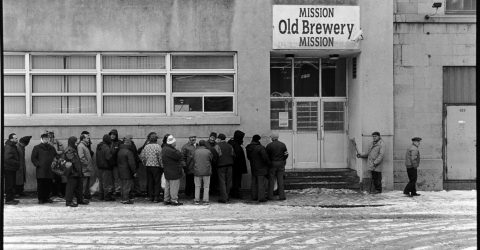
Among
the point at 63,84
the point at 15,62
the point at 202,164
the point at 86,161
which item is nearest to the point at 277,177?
the point at 202,164

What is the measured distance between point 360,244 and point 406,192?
7.56 metres

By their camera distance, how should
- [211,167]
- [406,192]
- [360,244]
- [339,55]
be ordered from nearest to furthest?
[360,244]
[211,167]
[406,192]
[339,55]

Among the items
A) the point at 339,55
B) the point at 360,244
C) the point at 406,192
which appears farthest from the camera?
the point at 339,55

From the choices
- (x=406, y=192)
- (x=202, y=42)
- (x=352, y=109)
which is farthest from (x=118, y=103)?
(x=406, y=192)

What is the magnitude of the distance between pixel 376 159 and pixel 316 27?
13.7ft

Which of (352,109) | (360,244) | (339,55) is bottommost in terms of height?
(360,244)

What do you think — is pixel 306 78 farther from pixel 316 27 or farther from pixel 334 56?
pixel 316 27

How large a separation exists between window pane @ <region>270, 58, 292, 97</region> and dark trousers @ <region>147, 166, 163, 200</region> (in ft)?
15.6

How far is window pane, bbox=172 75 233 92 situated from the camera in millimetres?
18234

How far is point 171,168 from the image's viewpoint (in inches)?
621

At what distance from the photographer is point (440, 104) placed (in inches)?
739

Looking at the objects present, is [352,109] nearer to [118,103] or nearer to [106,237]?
[118,103]

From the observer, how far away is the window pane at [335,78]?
19.5m

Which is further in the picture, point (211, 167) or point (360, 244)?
point (211, 167)
